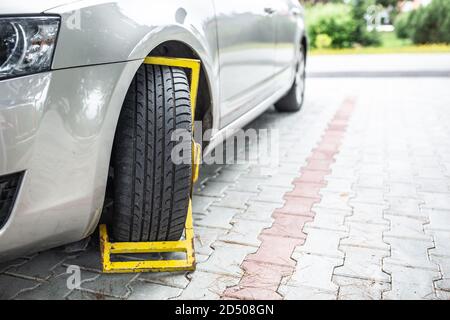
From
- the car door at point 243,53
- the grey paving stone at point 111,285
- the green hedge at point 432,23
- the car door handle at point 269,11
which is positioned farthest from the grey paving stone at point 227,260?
the green hedge at point 432,23

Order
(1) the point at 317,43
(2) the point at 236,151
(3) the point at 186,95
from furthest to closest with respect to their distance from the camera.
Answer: (1) the point at 317,43
(2) the point at 236,151
(3) the point at 186,95

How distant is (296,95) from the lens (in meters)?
5.05

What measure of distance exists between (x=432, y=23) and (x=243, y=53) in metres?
11.2

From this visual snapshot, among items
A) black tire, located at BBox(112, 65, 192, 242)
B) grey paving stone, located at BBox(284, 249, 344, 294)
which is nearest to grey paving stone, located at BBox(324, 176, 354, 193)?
grey paving stone, located at BBox(284, 249, 344, 294)

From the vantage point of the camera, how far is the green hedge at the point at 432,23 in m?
11.8

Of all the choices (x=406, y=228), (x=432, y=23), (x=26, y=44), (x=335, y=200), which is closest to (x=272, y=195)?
(x=335, y=200)

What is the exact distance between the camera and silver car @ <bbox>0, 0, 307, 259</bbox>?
1330 mm

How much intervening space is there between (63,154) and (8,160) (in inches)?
6.5

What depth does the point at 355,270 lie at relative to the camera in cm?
189

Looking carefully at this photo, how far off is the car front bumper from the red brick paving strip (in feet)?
2.08

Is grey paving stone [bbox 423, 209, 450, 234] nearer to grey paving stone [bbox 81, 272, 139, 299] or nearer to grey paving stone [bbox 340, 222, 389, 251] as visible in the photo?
grey paving stone [bbox 340, 222, 389, 251]

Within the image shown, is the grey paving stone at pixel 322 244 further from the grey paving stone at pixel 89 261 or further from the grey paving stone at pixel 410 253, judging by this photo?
the grey paving stone at pixel 89 261
